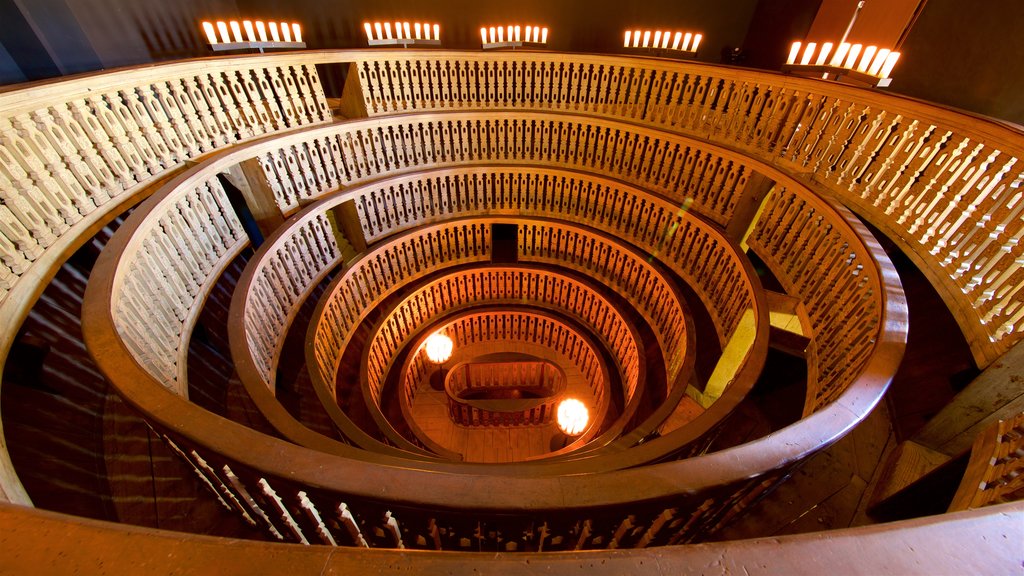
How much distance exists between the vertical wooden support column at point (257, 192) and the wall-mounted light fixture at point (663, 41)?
7.08 metres

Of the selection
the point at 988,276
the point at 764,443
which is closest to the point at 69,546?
the point at 764,443

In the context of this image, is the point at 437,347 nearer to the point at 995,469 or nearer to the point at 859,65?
the point at 995,469

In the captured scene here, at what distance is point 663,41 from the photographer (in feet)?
29.4

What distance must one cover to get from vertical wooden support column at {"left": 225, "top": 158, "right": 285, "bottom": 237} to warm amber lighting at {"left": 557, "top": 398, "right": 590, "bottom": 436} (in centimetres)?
566

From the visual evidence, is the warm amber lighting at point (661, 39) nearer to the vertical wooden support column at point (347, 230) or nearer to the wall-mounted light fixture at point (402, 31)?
the wall-mounted light fixture at point (402, 31)

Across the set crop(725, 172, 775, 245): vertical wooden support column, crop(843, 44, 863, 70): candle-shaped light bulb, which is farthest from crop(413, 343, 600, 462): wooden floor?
crop(843, 44, 863, 70): candle-shaped light bulb

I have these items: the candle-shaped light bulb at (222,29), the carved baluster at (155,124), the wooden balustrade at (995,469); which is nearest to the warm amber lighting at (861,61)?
the wooden balustrade at (995,469)

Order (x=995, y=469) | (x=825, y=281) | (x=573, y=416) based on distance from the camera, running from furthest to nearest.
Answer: (x=573, y=416) → (x=825, y=281) → (x=995, y=469)

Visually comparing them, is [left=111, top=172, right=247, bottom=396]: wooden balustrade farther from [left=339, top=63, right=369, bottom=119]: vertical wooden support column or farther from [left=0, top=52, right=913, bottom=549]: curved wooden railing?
[left=339, top=63, right=369, bottom=119]: vertical wooden support column

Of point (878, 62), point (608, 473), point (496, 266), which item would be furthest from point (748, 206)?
point (608, 473)

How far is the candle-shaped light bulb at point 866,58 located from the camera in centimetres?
524

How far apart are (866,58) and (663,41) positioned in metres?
4.53

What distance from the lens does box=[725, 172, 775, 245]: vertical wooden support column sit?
230 inches

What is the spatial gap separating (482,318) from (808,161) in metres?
6.82
